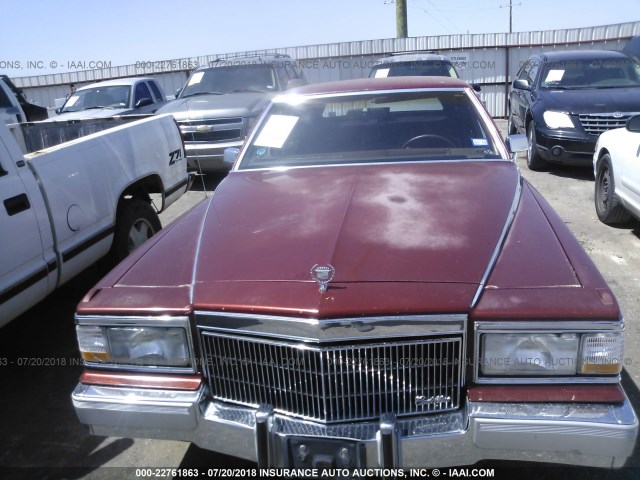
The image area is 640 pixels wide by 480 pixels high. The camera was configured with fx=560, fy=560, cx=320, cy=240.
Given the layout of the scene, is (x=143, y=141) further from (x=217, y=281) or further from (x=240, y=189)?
(x=217, y=281)

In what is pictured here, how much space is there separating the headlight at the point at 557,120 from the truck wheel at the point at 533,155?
30 centimetres

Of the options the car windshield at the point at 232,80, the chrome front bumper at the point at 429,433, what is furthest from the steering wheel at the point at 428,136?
the car windshield at the point at 232,80

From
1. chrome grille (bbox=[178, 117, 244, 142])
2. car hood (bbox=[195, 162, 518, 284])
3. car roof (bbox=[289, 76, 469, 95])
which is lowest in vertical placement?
chrome grille (bbox=[178, 117, 244, 142])

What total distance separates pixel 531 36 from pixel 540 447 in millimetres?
15461

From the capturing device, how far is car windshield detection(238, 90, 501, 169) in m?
3.67

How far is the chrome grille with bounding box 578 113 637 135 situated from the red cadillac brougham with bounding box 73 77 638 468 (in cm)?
569

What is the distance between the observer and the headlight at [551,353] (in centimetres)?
204

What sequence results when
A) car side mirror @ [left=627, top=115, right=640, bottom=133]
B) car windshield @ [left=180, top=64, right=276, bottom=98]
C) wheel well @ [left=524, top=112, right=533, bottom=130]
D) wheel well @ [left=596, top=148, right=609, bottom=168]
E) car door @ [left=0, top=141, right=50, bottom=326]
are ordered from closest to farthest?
car door @ [left=0, top=141, right=50, bottom=326] < car side mirror @ [left=627, top=115, right=640, bottom=133] < wheel well @ [left=596, top=148, right=609, bottom=168] < wheel well @ [left=524, top=112, right=533, bottom=130] < car windshield @ [left=180, top=64, right=276, bottom=98]

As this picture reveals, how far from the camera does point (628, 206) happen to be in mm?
5305

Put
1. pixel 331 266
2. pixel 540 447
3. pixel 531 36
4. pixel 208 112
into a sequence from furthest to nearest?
pixel 531 36, pixel 208 112, pixel 331 266, pixel 540 447

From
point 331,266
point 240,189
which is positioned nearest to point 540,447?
point 331,266

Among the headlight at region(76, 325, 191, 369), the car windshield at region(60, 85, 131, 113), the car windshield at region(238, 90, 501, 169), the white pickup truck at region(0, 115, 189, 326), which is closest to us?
the headlight at region(76, 325, 191, 369)

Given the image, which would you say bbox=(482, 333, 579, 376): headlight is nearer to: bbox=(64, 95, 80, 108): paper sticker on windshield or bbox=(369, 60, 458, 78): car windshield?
bbox=(369, 60, 458, 78): car windshield

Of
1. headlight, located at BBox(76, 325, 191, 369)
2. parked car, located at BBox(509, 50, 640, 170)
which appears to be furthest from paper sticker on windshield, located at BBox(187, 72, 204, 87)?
headlight, located at BBox(76, 325, 191, 369)
